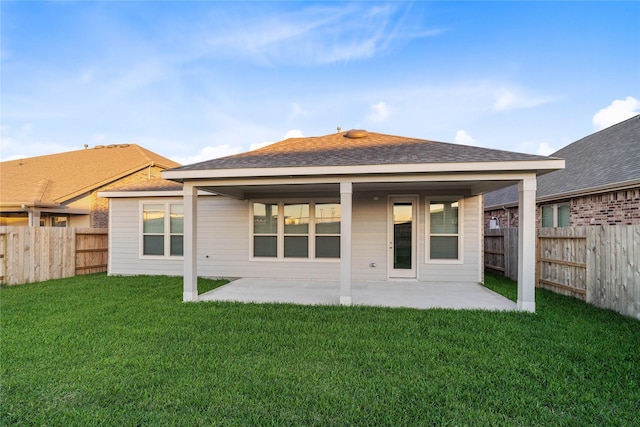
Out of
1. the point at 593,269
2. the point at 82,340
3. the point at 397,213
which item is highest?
the point at 397,213

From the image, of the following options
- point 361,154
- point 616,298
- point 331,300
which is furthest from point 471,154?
point 331,300

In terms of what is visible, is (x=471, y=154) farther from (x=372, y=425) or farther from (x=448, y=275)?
(x=372, y=425)

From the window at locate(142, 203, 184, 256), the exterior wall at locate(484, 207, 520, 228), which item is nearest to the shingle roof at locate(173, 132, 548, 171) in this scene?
the window at locate(142, 203, 184, 256)

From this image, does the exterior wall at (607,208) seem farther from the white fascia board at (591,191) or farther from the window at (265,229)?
the window at (265,229)

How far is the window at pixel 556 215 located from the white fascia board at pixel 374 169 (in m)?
6.13

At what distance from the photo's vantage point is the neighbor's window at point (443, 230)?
8297mm

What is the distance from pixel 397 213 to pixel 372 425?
6.47m

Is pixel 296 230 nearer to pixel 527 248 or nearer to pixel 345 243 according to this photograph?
pixel 345 243

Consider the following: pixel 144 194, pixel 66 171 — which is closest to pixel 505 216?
pixel 144 194

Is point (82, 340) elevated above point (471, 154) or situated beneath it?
situated beneath

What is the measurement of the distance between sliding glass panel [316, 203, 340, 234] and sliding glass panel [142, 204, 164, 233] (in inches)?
196

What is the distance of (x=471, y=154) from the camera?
591 centimetres

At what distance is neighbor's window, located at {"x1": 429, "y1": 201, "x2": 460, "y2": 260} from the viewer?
27.2 ft

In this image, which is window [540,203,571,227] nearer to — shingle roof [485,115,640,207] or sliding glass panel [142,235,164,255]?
shingle roof [485,115,640,207]
